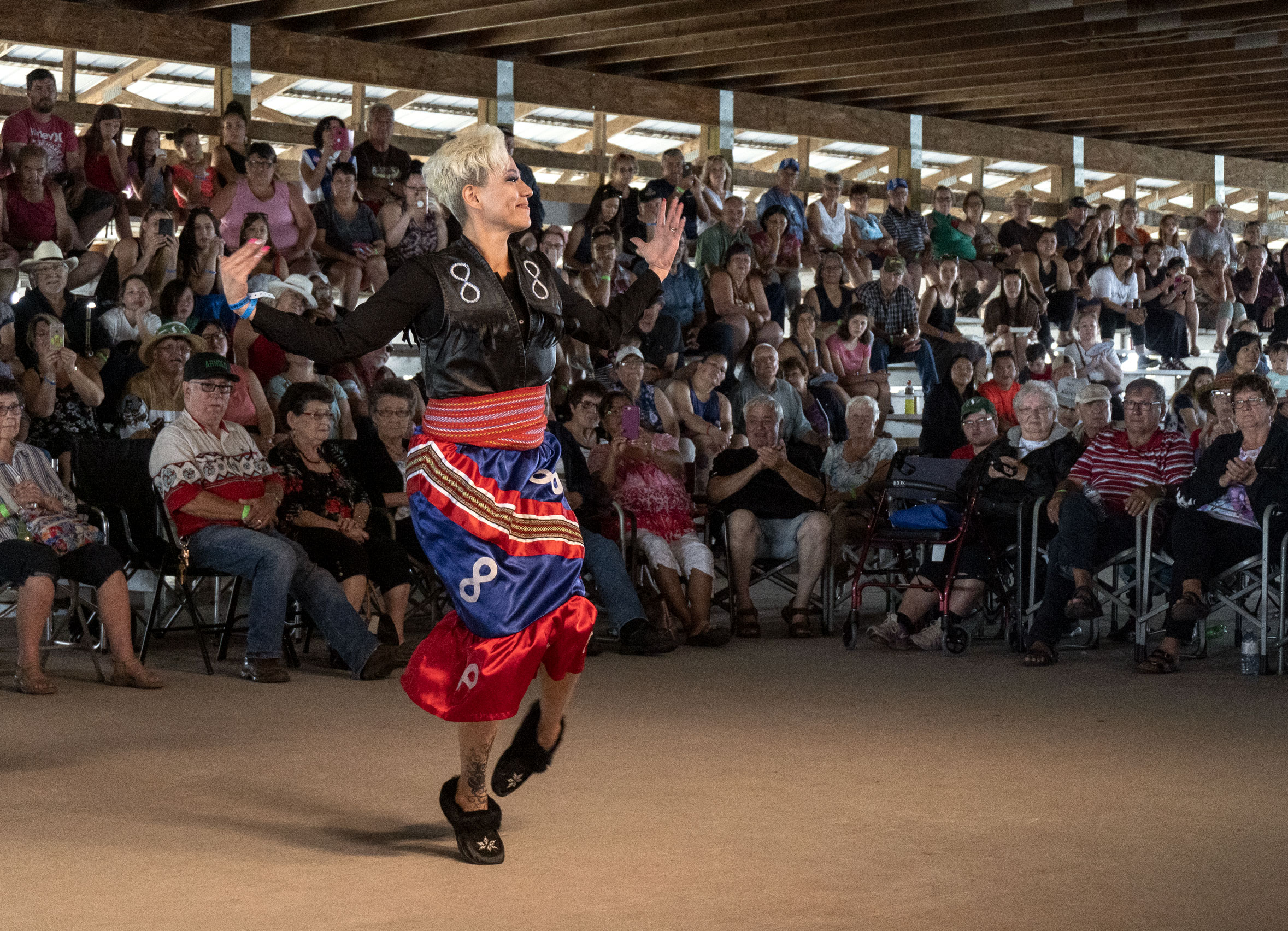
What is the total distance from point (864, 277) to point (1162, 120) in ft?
15.2

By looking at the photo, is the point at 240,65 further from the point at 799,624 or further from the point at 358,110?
the point at 799,624

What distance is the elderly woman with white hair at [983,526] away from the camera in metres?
6.68

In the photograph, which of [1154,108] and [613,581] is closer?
[613,581]

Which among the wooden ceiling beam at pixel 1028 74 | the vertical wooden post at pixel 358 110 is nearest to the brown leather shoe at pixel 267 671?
the vertical wooden post at pixel 358 110

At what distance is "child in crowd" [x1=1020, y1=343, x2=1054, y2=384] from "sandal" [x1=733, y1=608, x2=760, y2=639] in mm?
4717

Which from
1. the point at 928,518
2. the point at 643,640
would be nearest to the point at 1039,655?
the point at 928,518

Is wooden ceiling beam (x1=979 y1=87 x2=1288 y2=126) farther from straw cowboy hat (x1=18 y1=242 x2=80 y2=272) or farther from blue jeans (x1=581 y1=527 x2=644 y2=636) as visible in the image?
blue jeans (x1=581 y1=527 x2=644 y2=636)

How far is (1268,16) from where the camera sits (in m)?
10.4

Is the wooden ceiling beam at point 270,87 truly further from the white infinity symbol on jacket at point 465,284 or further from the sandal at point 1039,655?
the white infinity symbol on jacket at point 465,284

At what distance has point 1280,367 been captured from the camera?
34.2 feet

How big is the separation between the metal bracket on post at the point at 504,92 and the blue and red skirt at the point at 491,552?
8.49 meters

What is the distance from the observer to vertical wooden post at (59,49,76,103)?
1014 centimetres

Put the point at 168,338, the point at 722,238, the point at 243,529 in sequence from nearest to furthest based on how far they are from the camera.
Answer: the point at 243,529, the point at 168,338, the point at 722,238

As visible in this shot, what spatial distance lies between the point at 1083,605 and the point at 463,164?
3593 mm
